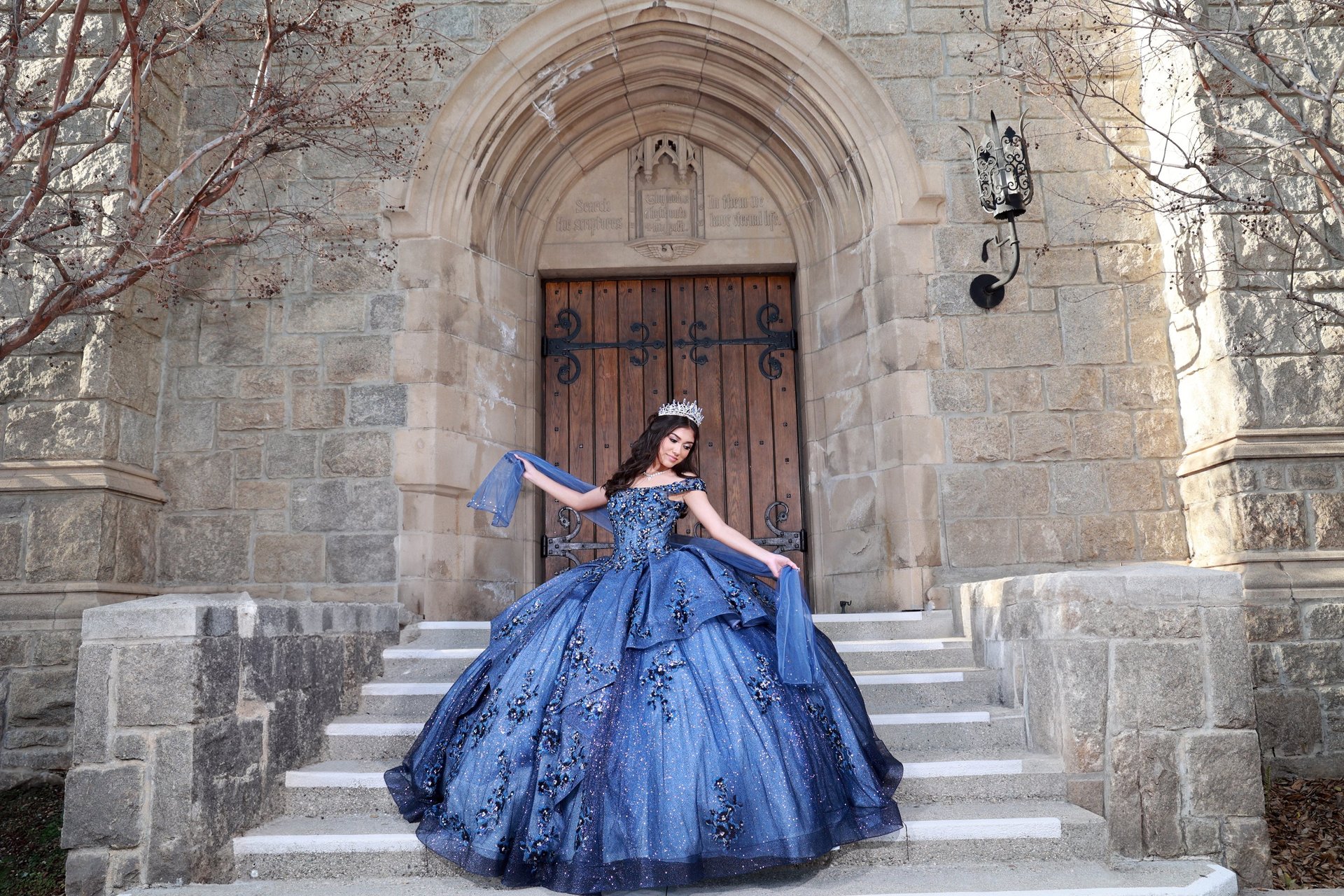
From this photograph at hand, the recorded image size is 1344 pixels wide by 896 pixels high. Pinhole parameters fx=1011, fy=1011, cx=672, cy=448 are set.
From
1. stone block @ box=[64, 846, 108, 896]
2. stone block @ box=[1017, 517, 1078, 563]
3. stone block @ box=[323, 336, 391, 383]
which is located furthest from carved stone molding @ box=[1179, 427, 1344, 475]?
stone block @ box=[64, 846, 108, 896]

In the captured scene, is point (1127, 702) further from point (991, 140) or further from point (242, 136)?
point (242, 136)

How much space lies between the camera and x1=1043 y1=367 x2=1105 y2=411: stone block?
4.88 meters

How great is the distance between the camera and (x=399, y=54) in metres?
5.12

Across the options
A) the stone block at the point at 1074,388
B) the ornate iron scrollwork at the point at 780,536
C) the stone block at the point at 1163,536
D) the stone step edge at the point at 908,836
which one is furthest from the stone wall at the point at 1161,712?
the ornate iron scrollwork at the point at 780,536

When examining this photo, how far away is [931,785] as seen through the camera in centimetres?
320

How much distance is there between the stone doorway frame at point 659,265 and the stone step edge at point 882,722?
3.91 feet

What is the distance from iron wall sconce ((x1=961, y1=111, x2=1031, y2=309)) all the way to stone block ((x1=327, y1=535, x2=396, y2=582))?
10.1ft

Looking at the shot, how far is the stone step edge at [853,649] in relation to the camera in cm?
401

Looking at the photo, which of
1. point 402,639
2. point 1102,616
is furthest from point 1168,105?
point 402,639

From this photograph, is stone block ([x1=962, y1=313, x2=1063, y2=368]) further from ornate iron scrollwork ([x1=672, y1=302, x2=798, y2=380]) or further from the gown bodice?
the gown bodice

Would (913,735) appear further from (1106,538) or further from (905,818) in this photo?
(1106,538)

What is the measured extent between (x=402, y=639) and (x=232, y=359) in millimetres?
1682

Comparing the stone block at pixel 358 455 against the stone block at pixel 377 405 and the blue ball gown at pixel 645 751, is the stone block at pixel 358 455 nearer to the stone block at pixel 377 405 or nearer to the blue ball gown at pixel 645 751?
the stone block at pixel 377 405

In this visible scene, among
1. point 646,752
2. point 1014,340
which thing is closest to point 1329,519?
point 1014,340
